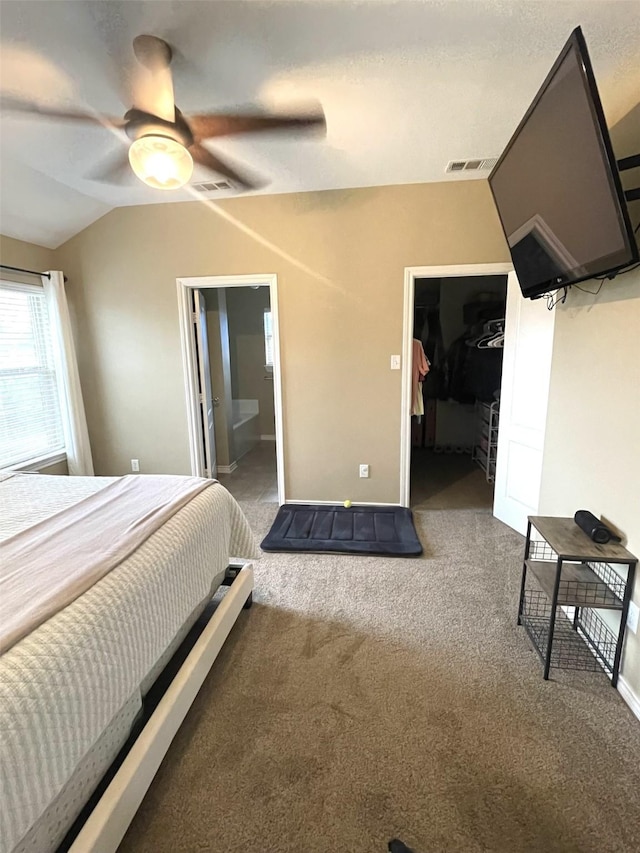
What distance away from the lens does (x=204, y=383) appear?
383cm

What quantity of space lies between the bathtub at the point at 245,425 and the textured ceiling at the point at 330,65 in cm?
308

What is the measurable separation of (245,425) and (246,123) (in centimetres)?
398

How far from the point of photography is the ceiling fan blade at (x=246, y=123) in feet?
5.45

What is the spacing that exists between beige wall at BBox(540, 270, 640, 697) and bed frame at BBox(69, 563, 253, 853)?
1749mm

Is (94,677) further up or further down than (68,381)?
further down

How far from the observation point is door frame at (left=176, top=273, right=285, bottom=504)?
331 centimetres

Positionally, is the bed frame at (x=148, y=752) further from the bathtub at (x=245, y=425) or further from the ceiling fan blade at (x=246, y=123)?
the bathtub at (x=245, y=425)

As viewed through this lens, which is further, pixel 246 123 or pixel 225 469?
pixel 225 469

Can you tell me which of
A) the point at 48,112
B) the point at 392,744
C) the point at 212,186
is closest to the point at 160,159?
the point at 48,112

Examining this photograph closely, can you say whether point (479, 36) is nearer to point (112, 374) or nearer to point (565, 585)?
point (565, 585)

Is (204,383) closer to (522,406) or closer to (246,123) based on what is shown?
(246,123)

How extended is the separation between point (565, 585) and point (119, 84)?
10.0 ft

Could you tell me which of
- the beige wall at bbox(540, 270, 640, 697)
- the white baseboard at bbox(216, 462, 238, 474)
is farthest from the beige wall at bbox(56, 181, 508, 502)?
the beige wall at bbox(540, 270, 640, 697)

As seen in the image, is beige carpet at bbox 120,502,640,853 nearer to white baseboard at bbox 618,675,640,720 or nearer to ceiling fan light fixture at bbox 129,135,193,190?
white baseboard at bbox 618,675,640,720
